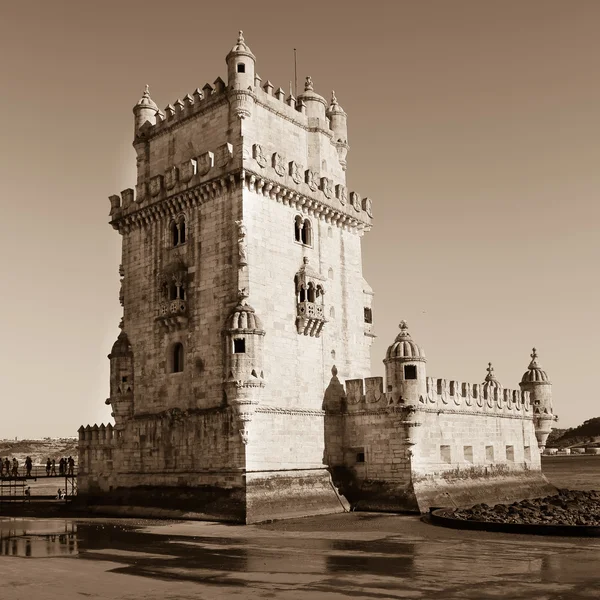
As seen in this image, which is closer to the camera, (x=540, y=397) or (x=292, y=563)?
(x=292, y=563)

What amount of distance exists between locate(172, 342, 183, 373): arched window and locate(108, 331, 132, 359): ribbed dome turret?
3099 mm

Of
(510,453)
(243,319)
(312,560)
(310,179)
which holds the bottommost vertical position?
(312,560)

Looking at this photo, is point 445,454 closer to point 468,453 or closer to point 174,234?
point 468,453

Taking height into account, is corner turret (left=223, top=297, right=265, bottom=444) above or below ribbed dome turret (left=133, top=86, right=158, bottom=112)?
below

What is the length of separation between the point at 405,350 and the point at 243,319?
7778 millimetres

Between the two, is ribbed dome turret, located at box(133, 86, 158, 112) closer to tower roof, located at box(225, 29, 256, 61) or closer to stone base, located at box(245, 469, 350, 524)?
tower roof, located at box(225, 29, 256, 61)

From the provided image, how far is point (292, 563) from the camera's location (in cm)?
2012

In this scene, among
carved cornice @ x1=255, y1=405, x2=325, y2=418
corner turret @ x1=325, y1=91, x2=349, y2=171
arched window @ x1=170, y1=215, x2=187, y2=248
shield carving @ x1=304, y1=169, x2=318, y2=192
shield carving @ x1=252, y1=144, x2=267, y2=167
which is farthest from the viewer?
corner turret @ x1=325, y1=91, x2=349, y2=171

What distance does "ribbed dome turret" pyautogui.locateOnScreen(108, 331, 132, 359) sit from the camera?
121ft

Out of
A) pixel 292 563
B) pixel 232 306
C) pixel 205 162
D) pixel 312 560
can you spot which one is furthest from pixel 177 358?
pixel 292 563

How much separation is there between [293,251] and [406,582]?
2010 centimetres

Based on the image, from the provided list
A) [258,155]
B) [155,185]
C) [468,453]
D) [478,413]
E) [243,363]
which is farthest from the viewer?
[478,413]

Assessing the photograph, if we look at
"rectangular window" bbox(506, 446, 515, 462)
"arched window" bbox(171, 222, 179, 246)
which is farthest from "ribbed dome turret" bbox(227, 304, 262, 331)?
"rectangular window" bbox(506, 446, 515, 462)

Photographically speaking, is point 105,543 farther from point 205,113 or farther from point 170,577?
point 205,113
